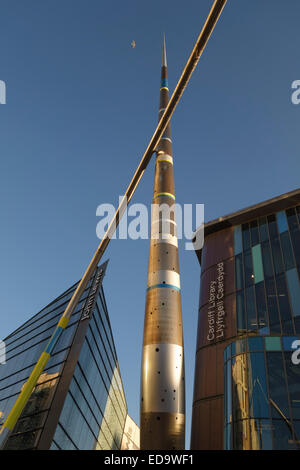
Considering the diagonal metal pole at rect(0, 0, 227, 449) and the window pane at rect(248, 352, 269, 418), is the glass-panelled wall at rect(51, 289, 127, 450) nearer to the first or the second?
the diagonal metal pole at rect(0, 0, 227, 449)

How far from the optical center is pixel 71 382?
22.6m

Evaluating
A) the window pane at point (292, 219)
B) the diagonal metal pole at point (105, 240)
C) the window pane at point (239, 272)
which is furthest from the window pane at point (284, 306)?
the diagonal metal pole at point (105, 240)

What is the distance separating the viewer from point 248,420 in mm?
18344

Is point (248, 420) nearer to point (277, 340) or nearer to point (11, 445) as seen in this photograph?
point (277, 340)

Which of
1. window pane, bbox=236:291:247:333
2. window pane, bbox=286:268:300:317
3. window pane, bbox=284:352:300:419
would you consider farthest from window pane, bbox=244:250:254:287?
window pane, bbox=284:352:300:419

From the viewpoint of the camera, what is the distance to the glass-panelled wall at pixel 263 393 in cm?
1750

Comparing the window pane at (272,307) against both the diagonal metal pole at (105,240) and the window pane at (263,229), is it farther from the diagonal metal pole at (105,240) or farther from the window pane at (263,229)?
the diagonal metal pole at (105,240)

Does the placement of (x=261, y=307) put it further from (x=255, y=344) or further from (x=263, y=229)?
(x=263, y=229)

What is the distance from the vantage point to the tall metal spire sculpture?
17406 millimetres

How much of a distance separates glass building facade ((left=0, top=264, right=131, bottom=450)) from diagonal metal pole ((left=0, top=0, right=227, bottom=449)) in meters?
6.01

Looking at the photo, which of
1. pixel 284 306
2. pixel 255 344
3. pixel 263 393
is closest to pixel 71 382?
pixel 263 393

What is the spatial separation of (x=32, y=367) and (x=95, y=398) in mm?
6021
